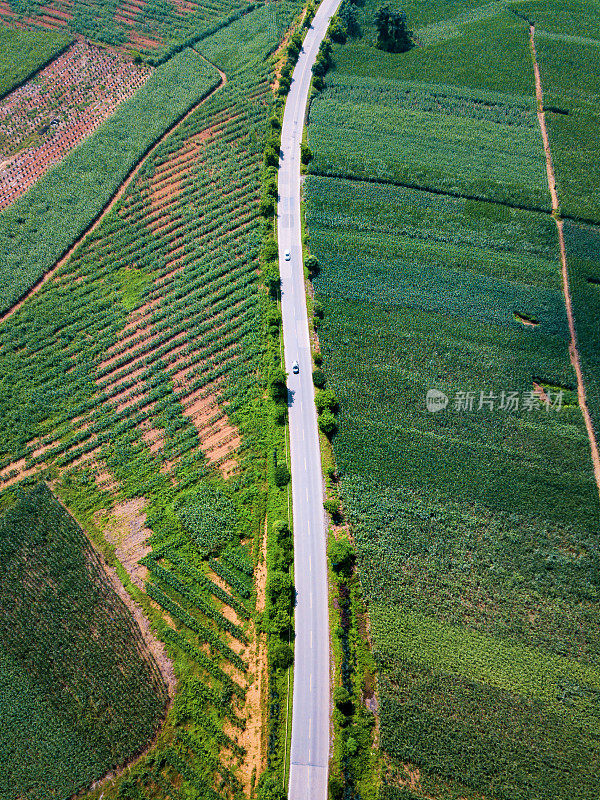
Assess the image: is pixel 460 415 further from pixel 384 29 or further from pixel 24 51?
pixel 24 51

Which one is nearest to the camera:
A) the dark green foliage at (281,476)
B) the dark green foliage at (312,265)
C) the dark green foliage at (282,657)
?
the dark green foliage at (282,657)

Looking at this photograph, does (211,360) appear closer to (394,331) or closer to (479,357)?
(394,331)

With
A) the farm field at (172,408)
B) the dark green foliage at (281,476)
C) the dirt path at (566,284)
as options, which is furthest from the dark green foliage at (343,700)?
the dirt path at (566,284)

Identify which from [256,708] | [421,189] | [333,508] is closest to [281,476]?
[333,508]

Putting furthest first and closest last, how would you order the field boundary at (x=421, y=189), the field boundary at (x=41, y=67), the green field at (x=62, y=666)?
1. the field boundary at (x=41, y=67)
2. the field boundary at (x=421, y=189)
3. the green field at (x=62, y=666)

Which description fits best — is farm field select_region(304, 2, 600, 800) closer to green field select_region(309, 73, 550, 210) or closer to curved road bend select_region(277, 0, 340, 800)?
green field select_region(309, 73, 550, 210)

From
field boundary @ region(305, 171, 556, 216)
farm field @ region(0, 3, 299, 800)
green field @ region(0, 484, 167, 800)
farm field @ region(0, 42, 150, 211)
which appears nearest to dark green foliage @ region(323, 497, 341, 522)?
farm field @ region(0, 3, 299, 800)

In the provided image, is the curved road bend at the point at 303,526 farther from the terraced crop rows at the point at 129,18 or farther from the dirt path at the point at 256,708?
the terraced crop rows at the point at 129,18
